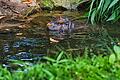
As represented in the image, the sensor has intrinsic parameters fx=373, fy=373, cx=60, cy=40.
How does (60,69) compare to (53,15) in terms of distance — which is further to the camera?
(53,15)

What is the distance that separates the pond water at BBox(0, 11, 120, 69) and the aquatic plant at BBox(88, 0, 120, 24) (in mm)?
153

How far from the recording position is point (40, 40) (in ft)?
15.1

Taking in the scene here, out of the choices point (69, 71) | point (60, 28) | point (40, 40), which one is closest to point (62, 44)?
point (40, 40)

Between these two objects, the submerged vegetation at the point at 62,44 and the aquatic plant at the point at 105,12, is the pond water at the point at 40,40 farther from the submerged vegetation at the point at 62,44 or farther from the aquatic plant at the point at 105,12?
the aquatic plant at the point at 105,12

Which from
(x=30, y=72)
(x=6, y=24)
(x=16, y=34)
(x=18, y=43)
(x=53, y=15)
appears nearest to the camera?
(x=30, y=72)

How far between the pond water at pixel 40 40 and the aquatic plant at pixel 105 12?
15 centimetres

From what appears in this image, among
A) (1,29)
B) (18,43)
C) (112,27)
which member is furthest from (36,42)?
(112,27)

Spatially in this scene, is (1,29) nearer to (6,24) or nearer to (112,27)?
(6,24)

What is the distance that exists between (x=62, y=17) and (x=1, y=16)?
3.00 ft

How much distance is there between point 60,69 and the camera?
10.0ft

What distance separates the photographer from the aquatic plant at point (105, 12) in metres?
5.24

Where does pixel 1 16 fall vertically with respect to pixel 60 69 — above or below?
above

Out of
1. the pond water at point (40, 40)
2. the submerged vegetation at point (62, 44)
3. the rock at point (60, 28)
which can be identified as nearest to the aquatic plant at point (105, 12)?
the submerged vegetation at point (62, 44)

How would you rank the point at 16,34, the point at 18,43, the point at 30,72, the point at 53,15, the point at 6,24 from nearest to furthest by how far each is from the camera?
the point at 30,72, the point at 18,43, the point at 16,34, the point at 6,24, the point at 53,15
